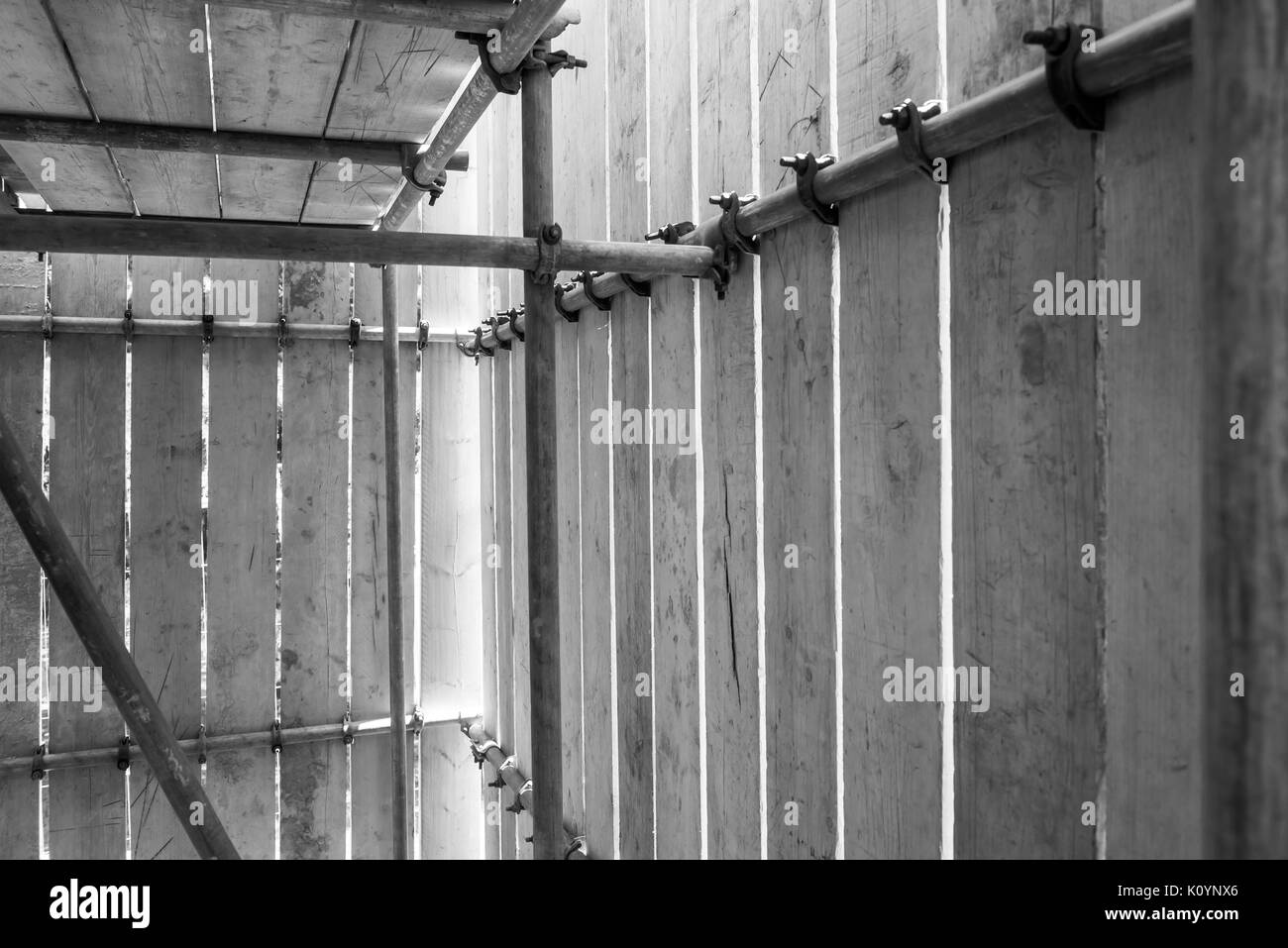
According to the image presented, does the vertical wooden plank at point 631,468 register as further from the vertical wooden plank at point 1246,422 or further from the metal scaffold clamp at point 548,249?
the vertical wooden plank at point 1246,422

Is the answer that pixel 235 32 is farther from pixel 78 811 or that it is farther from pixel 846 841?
pixel 78 811

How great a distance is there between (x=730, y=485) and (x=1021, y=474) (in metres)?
1.32

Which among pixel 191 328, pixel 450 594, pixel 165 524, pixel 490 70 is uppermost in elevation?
pixel 490 70

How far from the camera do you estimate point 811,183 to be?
8.07ft

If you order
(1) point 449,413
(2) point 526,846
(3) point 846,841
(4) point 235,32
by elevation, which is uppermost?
(4) point 235,32


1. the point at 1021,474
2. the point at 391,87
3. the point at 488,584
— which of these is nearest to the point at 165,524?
the point at 488,584

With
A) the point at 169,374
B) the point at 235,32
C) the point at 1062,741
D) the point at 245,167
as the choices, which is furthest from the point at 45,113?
the point at 1062,741

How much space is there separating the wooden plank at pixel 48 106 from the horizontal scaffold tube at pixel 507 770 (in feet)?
12.3

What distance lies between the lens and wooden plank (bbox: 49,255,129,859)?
5824mm

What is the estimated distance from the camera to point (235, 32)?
2.95 m

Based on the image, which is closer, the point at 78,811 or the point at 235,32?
the point at 235,32

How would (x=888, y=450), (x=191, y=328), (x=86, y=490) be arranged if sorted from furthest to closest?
(x=191, y=328), (x=86, y=490), (x=888, y=450)

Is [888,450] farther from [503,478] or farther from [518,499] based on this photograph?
[503,478]
